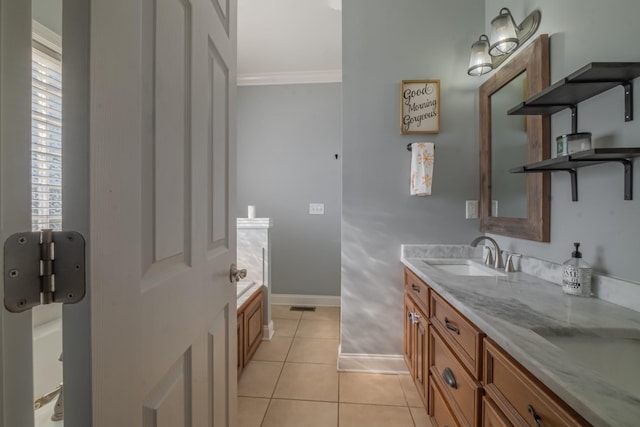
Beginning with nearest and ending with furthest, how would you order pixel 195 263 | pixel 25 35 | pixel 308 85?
pixel 25 35 < pixel 195 263 < pixel 308 85

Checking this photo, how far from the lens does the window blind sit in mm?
414

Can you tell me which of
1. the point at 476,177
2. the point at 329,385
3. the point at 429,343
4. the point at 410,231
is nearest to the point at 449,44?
the point at 476,177

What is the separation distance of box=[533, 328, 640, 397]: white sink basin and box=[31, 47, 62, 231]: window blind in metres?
1.17

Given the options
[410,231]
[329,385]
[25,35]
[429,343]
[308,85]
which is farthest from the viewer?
[308,85]

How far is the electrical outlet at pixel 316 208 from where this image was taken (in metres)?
3.17

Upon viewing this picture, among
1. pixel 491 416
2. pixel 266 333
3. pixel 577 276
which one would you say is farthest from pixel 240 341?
pixel 577 276

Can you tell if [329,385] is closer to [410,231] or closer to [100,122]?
[410,231]

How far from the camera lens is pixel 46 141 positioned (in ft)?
1.43

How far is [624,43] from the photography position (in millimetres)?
948

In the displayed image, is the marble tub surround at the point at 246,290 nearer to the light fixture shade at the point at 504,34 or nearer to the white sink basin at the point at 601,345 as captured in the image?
the white sink basin at the point at 601,345

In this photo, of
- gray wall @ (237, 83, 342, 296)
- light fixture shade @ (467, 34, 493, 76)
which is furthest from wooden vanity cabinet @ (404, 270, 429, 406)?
gray wall @ (237, 83, 342, 296)

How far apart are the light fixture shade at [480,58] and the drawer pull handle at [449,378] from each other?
5.62 ft

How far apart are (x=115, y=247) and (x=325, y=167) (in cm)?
284

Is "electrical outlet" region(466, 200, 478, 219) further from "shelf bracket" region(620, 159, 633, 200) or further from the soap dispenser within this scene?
"shelf bracket" region(620, 159, 633, 200)
